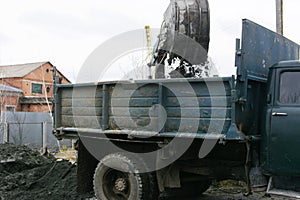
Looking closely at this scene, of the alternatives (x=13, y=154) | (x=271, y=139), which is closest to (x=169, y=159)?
(x=271, y=139)

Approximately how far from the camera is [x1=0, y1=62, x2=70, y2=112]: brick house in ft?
104

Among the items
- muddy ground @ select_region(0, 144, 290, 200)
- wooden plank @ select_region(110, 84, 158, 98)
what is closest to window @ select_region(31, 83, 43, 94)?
muddy ground @ select_region(0, 144, 290, 200)

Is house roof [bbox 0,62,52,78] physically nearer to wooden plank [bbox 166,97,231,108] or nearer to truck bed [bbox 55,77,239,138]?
truck bed [bbox 55,77,239,138]

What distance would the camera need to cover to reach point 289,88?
16.0ft

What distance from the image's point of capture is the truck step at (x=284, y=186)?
4703 mm

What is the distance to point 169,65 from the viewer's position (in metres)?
7.04

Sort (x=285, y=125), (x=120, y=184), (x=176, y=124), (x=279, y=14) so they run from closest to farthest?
(x=285, y=125)
(x=176, y=124)
(x=120, y=184)
(x=279, y=14)

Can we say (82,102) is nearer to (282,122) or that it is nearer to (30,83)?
(282,122)

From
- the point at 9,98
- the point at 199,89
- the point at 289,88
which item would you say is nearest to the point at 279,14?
the point at 289,88

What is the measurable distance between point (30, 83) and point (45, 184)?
98.5 ft

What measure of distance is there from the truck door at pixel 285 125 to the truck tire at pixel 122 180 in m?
1.86

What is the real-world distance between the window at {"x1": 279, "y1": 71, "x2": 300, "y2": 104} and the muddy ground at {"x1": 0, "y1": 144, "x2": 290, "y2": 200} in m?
2.09

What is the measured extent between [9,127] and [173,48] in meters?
11.3

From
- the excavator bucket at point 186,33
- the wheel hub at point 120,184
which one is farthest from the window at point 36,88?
the wheel hub at point 120,184
